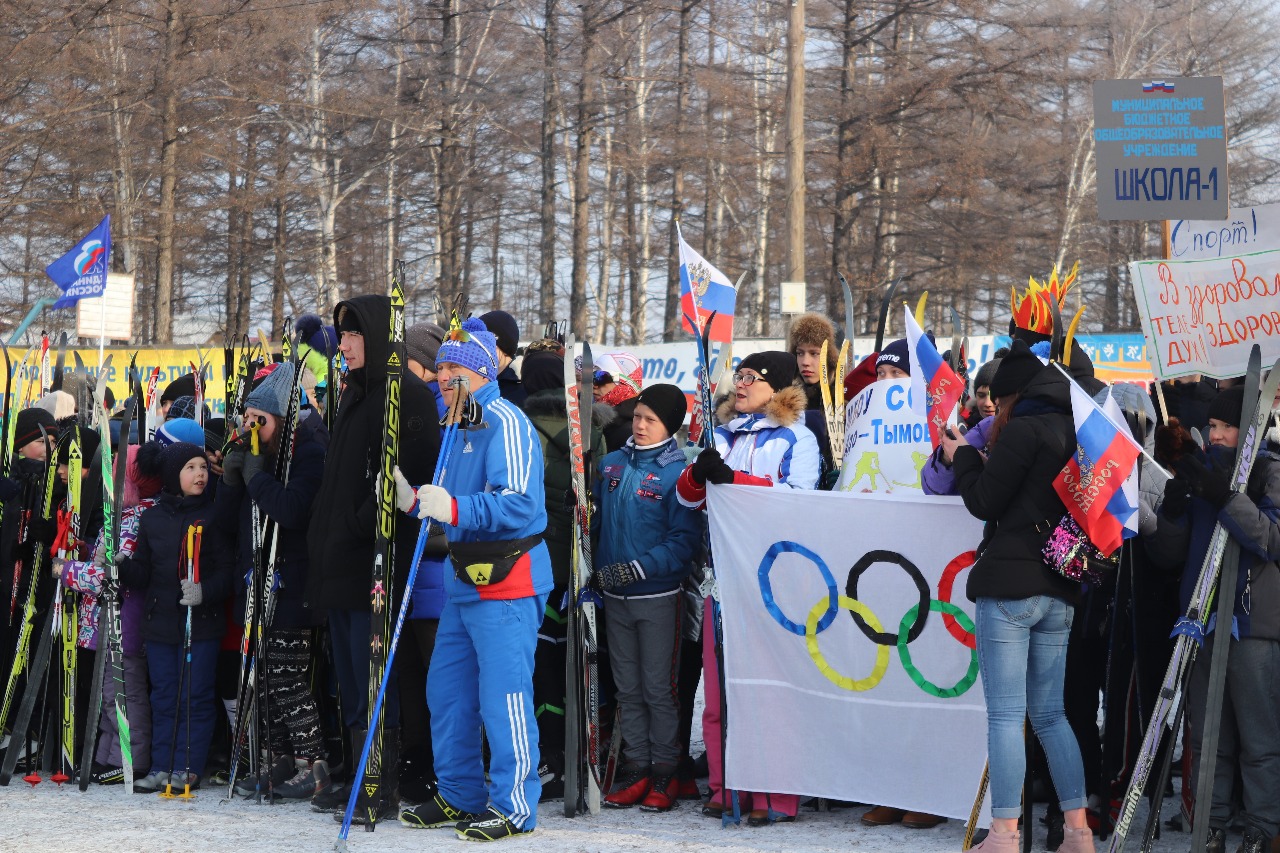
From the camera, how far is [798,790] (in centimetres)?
543

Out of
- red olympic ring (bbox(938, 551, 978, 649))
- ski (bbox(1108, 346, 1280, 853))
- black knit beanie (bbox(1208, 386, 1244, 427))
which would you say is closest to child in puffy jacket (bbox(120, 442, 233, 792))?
red olympic ring (bbox(938, 551, 978, 649))

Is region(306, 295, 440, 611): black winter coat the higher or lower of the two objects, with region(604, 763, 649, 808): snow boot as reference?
higher

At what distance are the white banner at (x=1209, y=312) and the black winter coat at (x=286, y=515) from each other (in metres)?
3.37

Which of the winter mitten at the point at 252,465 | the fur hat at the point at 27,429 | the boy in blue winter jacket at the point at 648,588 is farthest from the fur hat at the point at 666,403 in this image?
the fur hat at the point at 27,429

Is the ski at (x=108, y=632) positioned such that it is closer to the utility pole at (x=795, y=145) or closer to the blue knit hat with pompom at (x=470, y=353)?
the blue knit hat with pompom at (x=470, y=353)

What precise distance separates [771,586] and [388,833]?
5.71 ft

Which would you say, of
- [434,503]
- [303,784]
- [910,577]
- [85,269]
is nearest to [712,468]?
[910,577]

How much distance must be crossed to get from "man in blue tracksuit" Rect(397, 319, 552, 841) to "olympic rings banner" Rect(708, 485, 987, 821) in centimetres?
83

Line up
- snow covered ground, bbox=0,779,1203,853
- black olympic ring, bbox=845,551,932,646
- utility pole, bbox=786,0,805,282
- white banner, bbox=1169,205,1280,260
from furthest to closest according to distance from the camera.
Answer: utility pole, bbox=786,0,805,282
white banner, bbox=1169,205,1280,260
black olympic ring, bbox=845,551,932,646
snow covered ground, bbox=0,779,1203,853

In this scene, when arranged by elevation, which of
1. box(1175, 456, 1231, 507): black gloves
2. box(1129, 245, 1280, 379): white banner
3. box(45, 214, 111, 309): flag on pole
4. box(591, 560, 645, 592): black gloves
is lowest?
box(591, 560, 645, 592): black gloves

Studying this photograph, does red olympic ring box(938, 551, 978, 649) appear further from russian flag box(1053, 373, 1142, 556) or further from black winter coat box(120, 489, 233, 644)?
black winter coat box(120, 489, 233, 644)

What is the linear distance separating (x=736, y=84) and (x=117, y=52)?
1251cm

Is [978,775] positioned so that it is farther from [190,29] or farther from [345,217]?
[345,217]

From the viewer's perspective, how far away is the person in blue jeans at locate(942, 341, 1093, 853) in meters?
4.51
